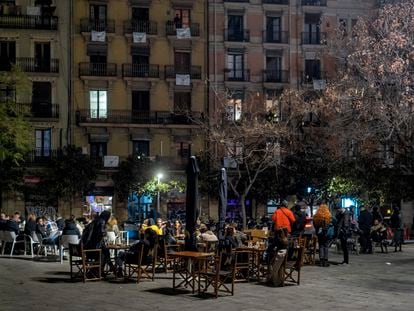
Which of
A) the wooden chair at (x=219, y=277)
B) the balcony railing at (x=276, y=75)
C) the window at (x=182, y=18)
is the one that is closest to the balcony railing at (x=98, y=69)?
the window at (x=182, y=18)

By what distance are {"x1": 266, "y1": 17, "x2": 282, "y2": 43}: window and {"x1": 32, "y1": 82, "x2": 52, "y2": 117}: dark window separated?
14589mm

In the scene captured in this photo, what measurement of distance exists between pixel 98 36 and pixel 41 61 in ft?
12.4

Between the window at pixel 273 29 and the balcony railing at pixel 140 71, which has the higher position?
the window at pixel 273 29

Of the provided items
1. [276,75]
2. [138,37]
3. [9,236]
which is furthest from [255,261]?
[276,75]

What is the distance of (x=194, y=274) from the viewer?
41.7ft

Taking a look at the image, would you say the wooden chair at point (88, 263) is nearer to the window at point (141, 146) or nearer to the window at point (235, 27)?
the window at point (141, 146)

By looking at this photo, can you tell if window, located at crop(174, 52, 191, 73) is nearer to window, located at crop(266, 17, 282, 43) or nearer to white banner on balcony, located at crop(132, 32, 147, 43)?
white banner on balcony, located at crop(132, 32, 147, 43)

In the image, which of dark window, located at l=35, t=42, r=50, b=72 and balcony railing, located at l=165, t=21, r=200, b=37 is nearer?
dark window, located at l=35, t=42, r=50, b=72

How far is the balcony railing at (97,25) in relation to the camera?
42.0 m

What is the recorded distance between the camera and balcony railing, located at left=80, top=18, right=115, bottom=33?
1654 inches

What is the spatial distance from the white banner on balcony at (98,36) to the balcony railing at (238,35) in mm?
7989

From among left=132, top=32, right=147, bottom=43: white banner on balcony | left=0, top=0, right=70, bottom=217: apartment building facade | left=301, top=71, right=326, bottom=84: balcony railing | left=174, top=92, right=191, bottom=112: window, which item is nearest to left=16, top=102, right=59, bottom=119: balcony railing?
left=0, top=0, right=70, bottom=217: apartment building facade

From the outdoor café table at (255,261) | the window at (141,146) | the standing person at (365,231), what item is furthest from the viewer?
the window at (141,146)

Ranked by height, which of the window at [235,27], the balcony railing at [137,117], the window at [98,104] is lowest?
the balcony railing at [137,117]
